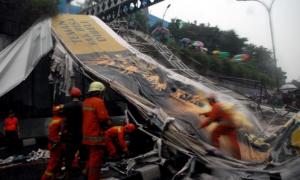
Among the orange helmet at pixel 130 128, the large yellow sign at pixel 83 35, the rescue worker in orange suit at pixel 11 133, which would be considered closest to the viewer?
the orange helmet at pixel 130 128

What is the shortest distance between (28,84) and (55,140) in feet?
19.6

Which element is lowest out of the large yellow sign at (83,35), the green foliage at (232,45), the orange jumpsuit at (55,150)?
the green foliage at (232,45)

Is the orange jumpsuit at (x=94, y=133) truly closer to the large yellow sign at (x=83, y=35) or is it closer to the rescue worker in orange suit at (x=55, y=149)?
the rescue worker in orange suit at (x=55, y=149)

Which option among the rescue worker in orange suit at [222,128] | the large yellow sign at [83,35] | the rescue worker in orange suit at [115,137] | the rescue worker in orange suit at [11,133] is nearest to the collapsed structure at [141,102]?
the large yellow sign at [83,35]

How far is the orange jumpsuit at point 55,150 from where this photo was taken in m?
6.44

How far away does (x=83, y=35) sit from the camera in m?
11.9

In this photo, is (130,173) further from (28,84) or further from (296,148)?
(28,84)

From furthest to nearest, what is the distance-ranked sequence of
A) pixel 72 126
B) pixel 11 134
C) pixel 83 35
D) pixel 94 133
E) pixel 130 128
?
pixel 83 35 < pixel 11 134 < pixel 130 128 < pixel 72 126 < pixel 94 133

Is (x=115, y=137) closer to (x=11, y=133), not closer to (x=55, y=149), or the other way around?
→ (x=55, y=149)

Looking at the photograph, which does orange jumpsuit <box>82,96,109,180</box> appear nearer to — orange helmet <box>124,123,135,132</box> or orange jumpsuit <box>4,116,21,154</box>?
orange helmet <box>124,123,135,132</box>

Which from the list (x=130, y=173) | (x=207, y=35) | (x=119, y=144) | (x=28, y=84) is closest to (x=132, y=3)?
(x=28, y=84)

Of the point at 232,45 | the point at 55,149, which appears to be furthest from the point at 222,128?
the point at 232,45

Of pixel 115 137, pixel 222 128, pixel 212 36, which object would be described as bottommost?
pixel 212 36

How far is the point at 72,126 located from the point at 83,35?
5.80 metres
